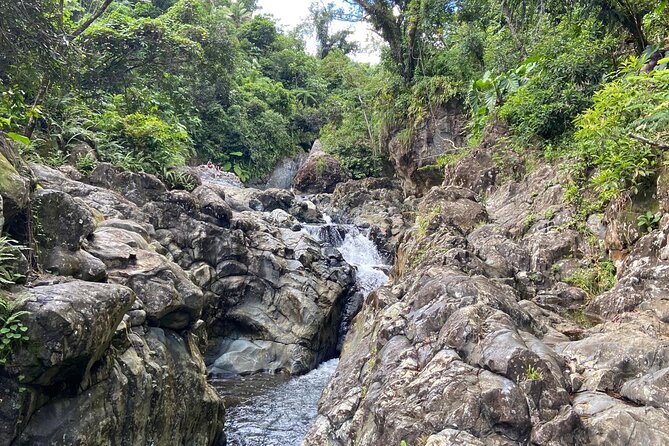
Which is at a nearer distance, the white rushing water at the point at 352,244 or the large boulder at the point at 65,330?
the large boulder at the point at 65,330

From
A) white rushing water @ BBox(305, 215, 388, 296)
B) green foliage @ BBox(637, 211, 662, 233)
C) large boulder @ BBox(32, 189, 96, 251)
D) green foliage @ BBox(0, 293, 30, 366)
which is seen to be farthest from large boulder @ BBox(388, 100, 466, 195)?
green foliage @ BBox(0, 293, 30, 366)

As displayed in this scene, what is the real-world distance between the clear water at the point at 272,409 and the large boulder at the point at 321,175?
48.2ft

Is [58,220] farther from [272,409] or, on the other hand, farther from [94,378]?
[272,409]

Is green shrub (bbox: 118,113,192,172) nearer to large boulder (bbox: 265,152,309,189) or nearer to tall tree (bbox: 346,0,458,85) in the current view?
tall tree (bbox: 346,0,458,85)

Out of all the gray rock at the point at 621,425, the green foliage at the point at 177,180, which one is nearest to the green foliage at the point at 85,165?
the green foliage at the point at 177,180

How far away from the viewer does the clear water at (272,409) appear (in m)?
8.26

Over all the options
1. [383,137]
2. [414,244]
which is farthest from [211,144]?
[414,244]

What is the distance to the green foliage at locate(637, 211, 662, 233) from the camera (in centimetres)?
581

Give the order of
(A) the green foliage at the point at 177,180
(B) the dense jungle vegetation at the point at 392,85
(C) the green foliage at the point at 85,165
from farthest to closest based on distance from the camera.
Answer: (A) the green foliage at the point at 177,180 < (C) the green foliage at the point at 85,165 < (B) the dense jungle vegetation at the point at 392,85

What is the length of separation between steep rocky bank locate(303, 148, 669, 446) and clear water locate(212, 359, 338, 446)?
2372mm

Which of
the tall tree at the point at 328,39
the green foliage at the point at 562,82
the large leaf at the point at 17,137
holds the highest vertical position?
the tall tree at the point at 328,39

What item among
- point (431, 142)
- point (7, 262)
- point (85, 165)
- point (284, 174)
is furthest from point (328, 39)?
point (7, 262)

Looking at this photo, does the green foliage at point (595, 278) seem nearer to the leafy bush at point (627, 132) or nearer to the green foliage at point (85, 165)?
the leafy bush at point (627, 132)

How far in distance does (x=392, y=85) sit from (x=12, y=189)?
17352mm
